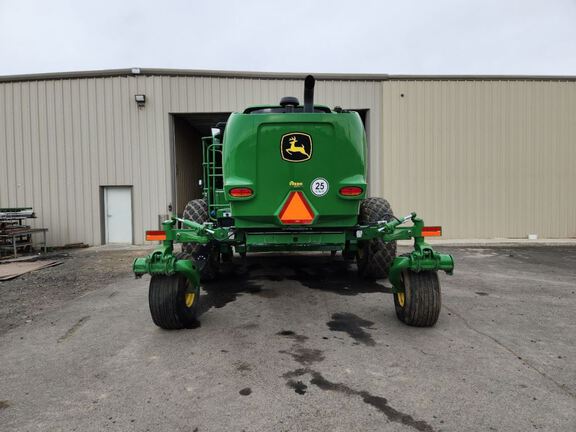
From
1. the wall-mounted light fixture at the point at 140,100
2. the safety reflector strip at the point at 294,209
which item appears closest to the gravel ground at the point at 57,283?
the safety reflector strip at the point at 294,209

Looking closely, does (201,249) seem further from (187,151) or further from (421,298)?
(187,151)

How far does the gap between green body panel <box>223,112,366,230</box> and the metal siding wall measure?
29.8 feet

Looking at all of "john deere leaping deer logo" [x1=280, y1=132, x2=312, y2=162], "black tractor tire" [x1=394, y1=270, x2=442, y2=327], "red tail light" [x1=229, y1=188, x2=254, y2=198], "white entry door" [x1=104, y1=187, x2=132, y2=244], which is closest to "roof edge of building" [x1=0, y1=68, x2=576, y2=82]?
"white entry door" [x1=104, y1=187, x2=132, y2=244]

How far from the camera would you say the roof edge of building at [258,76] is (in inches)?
491

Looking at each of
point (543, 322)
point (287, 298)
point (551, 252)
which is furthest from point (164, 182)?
point (551, 252)

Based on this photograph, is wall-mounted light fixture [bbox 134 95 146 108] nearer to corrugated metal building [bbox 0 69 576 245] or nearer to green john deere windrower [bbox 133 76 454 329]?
corrugated metal building [bbox 0 69 576 245]

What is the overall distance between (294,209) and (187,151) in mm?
12655

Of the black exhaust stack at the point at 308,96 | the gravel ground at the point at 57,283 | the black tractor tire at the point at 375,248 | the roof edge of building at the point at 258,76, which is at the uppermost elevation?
the roof edge of building at the point at 258,76

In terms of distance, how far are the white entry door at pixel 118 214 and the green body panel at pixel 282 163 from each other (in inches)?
380

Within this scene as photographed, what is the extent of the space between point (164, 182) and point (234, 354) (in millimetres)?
10160

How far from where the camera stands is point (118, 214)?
1290 cm

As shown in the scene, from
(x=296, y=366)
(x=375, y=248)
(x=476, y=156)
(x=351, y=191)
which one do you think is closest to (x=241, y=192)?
(x=351, y=191)

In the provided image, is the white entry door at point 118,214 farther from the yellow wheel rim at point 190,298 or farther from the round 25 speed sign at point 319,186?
the round 25 speed sign at point 319,186

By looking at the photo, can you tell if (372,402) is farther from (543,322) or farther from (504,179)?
(504,179)
